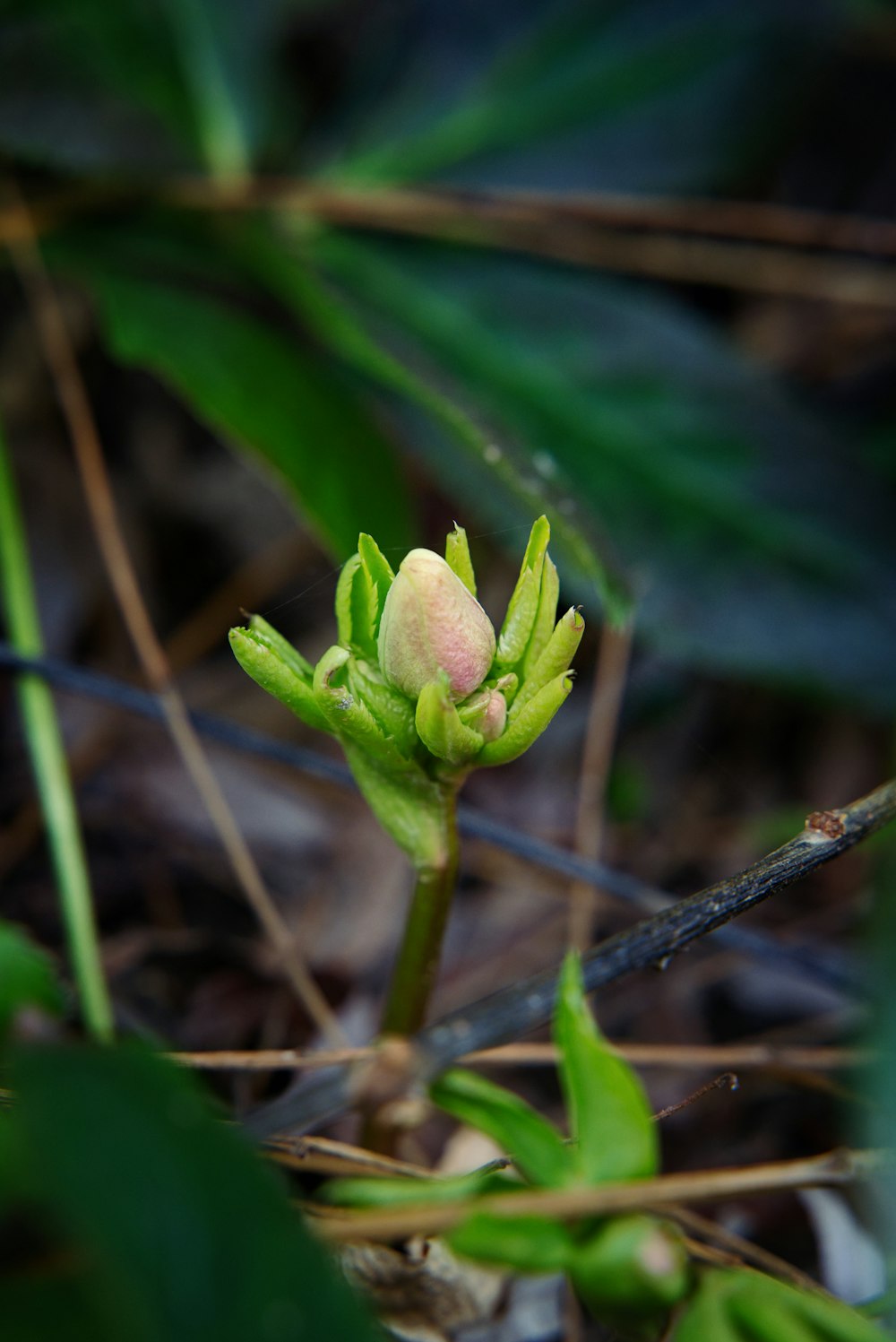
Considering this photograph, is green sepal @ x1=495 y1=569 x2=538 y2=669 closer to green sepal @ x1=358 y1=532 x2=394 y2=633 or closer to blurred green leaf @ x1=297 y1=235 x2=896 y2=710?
green sepal @ x1=358 y1=532 x2=394 y2=633

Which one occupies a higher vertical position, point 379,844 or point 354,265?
point 354,265

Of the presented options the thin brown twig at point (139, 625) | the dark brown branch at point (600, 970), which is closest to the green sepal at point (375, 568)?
the dark brown branch at point (600, 970)

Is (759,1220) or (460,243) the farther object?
(460,243)

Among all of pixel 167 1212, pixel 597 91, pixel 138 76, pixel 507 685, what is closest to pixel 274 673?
pixel 507 685

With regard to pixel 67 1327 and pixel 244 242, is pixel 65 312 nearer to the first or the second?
pixel 244 242

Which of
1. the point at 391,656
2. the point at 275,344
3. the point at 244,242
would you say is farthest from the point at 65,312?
the point at 391,656

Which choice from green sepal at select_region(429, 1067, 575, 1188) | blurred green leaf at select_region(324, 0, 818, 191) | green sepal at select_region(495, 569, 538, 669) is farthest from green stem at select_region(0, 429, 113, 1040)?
blurred green leaf at select_region(324, 0, 818, 191)
